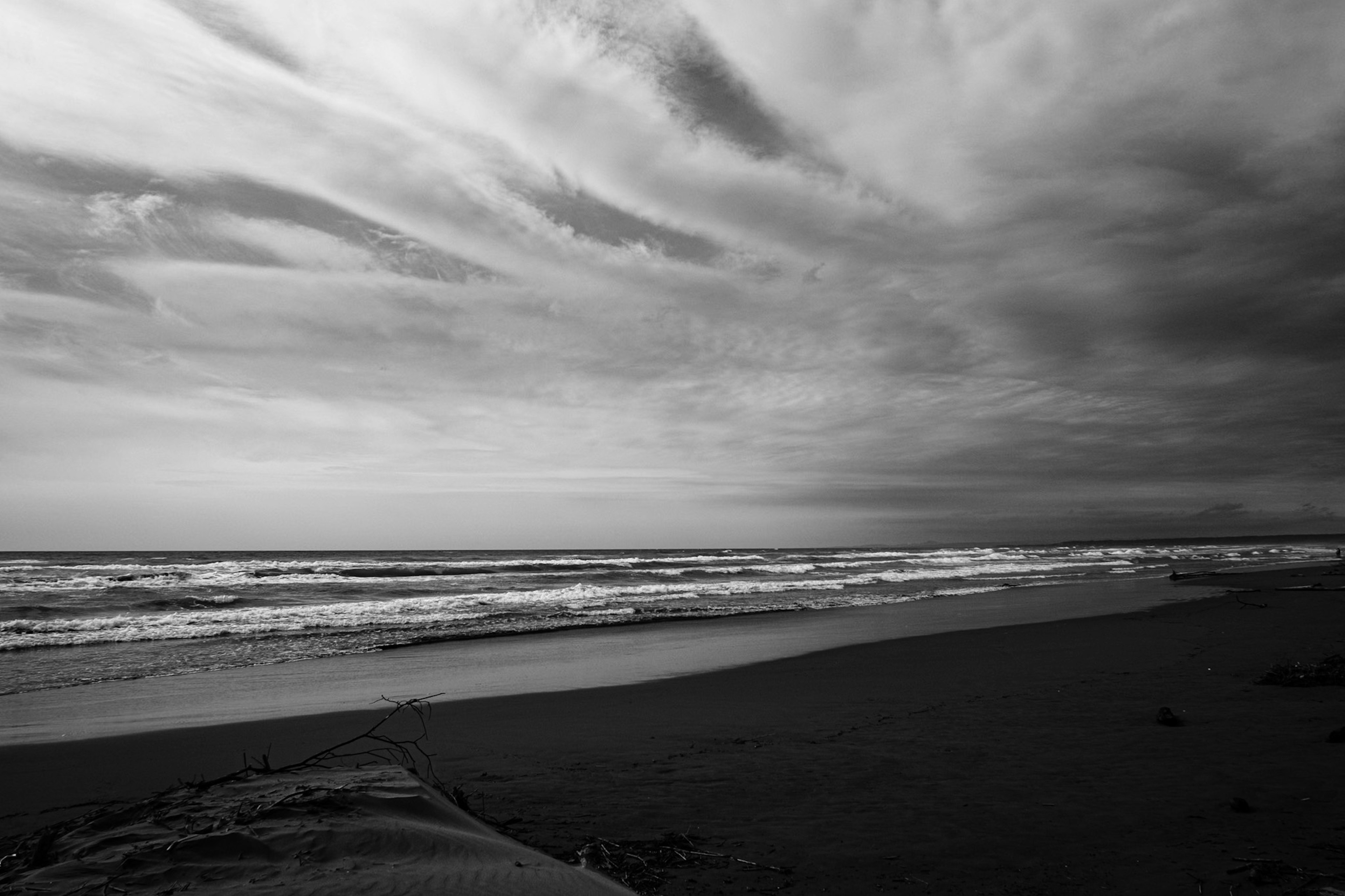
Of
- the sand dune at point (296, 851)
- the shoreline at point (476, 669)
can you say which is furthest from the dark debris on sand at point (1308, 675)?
the sand dune at point (296, 851)

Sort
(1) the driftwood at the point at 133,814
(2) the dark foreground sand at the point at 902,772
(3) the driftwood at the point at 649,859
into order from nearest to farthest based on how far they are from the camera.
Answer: (1) the driftwood at the point at 133,814 → (3) the driftwood at the point at 649,859 → (2) the dark foreground sand at the point at 902,772

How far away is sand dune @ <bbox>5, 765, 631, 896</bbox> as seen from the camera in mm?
2260

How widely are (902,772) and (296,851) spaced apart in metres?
4.36

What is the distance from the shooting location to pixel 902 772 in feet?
18.2

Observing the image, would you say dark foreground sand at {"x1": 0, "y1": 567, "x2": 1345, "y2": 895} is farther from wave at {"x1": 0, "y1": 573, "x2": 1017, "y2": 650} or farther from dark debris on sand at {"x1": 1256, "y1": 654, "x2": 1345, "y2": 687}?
wave at {"x1": 0, "y1": 573, "x2": 1017, "y2": 650}

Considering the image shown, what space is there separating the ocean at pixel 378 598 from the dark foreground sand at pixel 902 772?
6222mm

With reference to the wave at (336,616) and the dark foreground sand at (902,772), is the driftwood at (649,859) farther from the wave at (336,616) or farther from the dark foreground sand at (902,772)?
the wave at (336,616)

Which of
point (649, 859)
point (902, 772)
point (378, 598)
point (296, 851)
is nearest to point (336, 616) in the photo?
point (378, 598)

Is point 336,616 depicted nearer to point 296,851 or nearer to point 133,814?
point 133,814

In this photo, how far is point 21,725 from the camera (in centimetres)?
797

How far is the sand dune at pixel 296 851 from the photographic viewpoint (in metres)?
2.26

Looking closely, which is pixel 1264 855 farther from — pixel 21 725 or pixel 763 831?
pixel 21 725

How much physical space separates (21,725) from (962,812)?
9.32 meters

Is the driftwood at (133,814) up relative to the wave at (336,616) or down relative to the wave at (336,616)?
up
